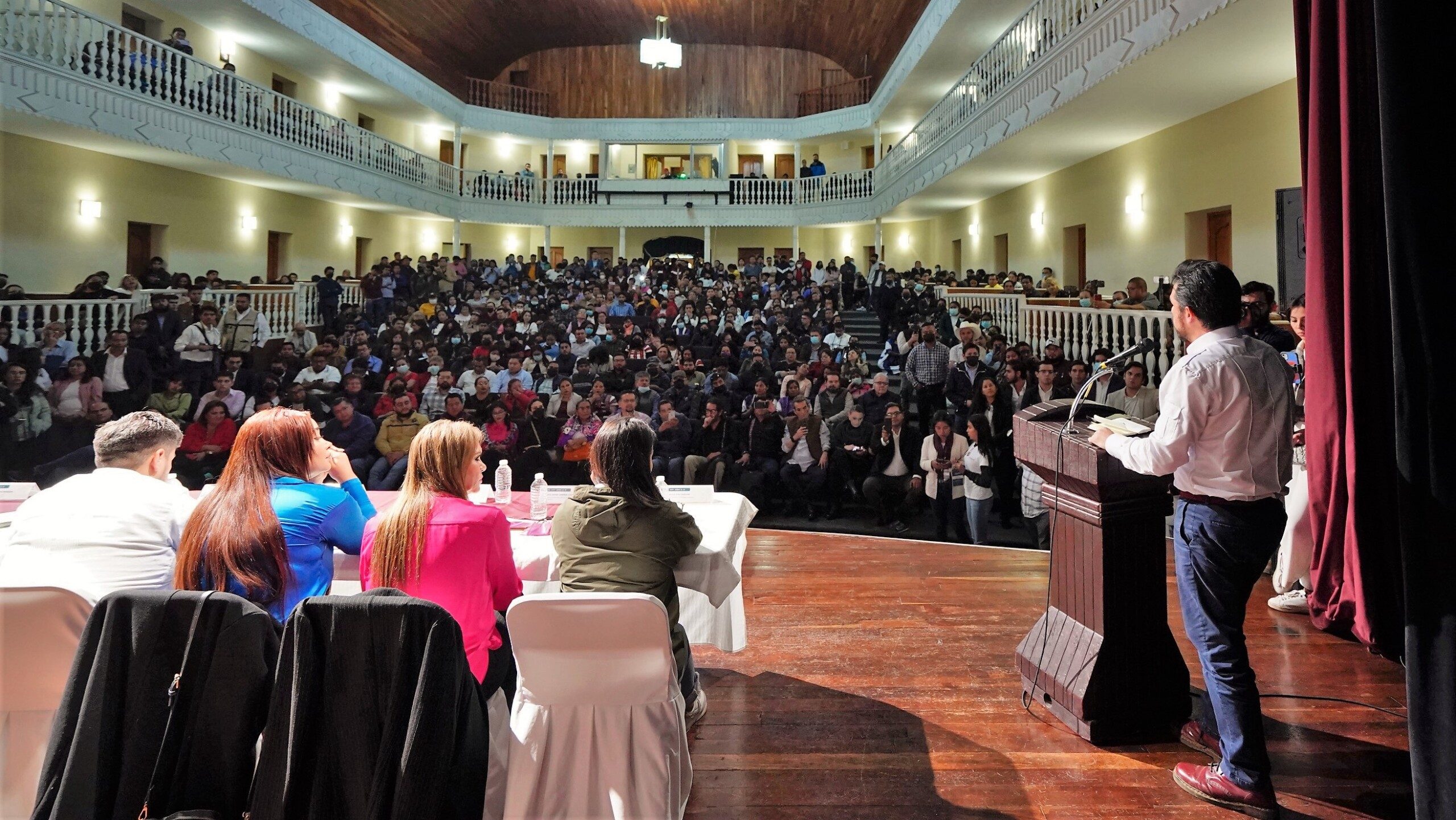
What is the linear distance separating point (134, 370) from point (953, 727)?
756 cm

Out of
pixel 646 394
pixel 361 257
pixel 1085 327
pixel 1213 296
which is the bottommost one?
pixel 646 394

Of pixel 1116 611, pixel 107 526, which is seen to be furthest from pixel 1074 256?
pixel 107 526

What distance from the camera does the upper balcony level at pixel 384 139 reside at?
7688 millimetres

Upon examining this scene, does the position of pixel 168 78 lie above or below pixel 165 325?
above

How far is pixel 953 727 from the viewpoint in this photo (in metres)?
2.53

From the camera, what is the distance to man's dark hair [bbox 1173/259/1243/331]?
2.08 meters

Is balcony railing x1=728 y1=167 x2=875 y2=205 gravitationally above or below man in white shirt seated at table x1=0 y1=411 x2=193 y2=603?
above

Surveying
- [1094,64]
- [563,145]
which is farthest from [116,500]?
[563,145]

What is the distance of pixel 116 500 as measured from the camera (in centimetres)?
210

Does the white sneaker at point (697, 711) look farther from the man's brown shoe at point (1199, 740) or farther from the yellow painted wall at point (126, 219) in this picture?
the yellow painted wall at point (126, 219)

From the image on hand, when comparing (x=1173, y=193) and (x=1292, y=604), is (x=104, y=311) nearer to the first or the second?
(x=1292, y=604)

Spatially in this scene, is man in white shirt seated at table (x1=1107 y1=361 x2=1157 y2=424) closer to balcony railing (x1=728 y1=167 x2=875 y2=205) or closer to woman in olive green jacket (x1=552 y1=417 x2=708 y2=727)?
woman in olive green jacket (x1=552 y1=417 x2=708 y2=727)

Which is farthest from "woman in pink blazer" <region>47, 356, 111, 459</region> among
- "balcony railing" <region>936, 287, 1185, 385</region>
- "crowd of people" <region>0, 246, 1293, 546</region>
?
"balcony railing" <region>936, 287, 1185, 385</region>

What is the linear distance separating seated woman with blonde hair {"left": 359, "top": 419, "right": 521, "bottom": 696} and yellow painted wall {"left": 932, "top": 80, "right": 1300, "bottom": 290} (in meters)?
5.95
